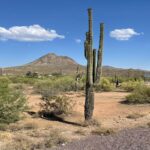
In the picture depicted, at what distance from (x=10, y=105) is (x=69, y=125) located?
280cm

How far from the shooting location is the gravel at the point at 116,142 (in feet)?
41.6

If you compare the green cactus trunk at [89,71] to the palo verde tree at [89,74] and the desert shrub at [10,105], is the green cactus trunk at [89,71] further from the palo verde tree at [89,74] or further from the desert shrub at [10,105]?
the desert shrub at [10,105]

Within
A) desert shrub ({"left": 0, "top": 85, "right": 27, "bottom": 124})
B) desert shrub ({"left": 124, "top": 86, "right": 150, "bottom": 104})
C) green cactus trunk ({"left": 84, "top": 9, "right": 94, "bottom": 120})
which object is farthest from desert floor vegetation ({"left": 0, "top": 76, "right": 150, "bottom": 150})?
desert shrub ({"left": 124, "top": 86, "right": 150, "bottom": 104})

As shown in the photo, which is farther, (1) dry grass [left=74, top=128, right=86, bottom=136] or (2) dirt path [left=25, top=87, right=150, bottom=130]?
(2) dirt path [left=25, top=87, right=150, bottom=130]

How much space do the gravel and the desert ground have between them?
2.19 ft

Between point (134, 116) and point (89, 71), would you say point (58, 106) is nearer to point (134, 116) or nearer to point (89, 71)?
point (89, 71)

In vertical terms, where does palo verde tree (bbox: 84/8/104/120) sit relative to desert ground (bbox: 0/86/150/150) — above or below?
above

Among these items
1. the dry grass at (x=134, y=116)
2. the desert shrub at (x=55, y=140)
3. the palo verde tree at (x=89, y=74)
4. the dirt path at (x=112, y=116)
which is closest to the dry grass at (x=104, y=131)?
the dirt path at (x=112, y=116)

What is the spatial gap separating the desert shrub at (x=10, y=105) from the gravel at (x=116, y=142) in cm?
401

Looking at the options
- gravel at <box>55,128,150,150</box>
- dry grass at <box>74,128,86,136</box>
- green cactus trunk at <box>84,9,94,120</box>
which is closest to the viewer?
gravel at <box>55,128,150,150</box>

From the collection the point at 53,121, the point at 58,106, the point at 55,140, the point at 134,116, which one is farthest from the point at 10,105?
the point at 134,116

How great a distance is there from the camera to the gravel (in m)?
12.7

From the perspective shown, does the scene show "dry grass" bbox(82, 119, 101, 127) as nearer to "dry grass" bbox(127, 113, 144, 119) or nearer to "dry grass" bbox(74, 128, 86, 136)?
"dry grass" bbox(74, 128, 86, 136)

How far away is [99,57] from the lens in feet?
66.7
